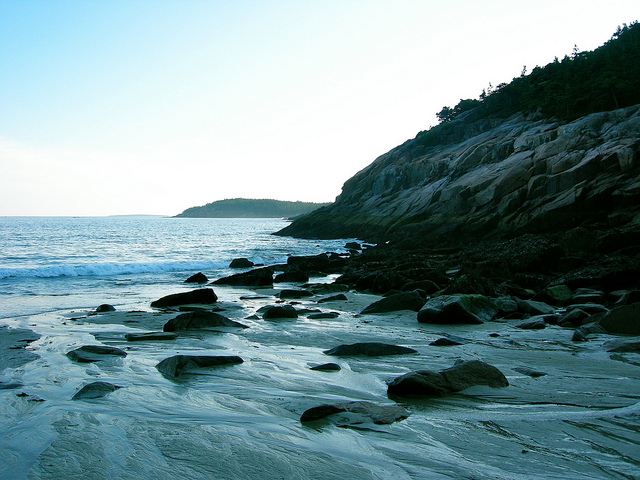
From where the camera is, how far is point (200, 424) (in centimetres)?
350

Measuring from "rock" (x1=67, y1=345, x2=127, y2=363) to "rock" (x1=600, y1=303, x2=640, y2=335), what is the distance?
7044mm

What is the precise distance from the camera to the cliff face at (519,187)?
23.0 m

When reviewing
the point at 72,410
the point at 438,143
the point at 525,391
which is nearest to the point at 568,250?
the point at 525,391

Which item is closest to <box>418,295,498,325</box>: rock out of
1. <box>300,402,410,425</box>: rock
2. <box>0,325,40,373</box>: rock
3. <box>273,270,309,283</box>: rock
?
<box>300,402,410,425</box>: rock

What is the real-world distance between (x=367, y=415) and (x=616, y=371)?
303 cm

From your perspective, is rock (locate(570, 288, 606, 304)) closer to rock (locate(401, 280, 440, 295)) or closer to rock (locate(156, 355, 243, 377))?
rock (locate(401, 280, 440, 295))

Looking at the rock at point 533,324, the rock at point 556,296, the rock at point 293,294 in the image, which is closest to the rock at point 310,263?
the rock at point 293,294

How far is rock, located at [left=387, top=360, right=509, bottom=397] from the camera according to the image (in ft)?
13.4

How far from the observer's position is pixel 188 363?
514 cm

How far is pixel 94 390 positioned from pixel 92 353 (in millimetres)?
1942

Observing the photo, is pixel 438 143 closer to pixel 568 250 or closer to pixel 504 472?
pixel 568 250

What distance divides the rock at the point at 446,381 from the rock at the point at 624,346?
224 centimetres

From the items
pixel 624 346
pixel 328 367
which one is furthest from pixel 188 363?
pixel 624 346

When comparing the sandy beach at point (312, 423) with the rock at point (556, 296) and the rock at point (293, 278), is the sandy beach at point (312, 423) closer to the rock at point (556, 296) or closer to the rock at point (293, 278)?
the rock at point (556, 296)
